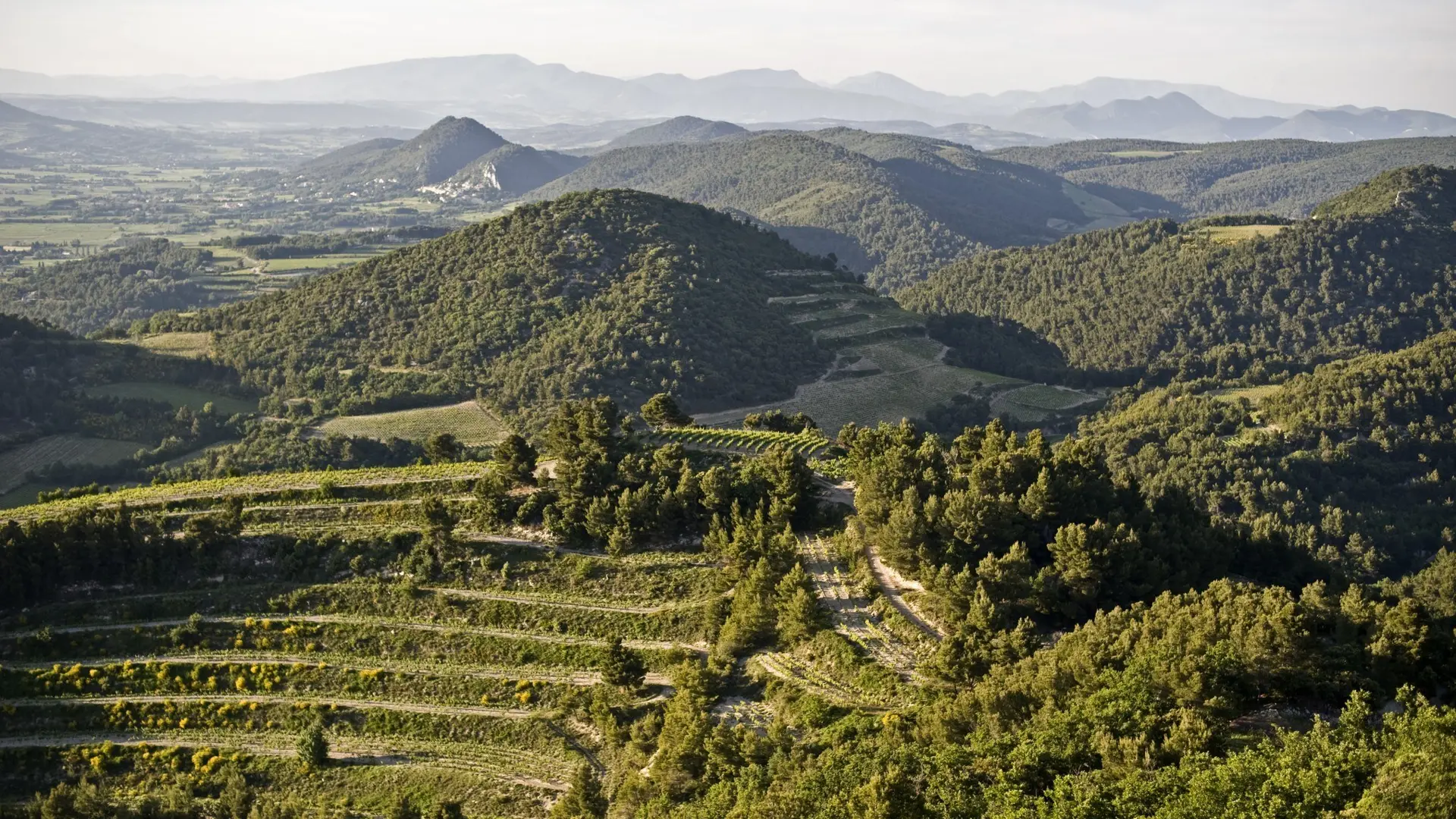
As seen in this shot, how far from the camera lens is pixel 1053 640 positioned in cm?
3888

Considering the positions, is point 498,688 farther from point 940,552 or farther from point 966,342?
point 966,342

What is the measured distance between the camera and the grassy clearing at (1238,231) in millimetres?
176250

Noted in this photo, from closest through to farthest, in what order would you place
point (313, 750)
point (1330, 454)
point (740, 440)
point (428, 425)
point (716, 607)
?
point (313, 750), point (716, 607), point (740, 440), point (1330, 454), point (428, 425)

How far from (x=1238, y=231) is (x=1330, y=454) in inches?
4154

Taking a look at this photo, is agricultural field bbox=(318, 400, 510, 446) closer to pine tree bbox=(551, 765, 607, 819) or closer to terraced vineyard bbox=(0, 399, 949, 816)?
terraced vineyard bbox=(0, 399, 949, 816)

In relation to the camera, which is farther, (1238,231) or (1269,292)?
(1238,231)

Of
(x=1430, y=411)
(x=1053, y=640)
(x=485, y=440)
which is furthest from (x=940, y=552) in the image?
(x=1430, y=411)

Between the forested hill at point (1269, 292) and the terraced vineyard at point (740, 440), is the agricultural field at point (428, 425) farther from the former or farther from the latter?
the forested hill at point (1269, 292)

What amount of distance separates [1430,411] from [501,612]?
93.1 meters

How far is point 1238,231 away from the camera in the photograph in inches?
7224

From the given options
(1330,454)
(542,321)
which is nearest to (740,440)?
(542,321)

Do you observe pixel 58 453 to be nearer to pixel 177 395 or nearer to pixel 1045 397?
pixel 177 395

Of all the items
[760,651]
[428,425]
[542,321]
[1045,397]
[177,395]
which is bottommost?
[177,395]

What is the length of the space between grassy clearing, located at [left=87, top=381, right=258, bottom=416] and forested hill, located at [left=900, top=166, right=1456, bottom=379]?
338ft
